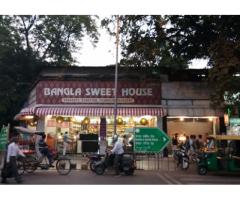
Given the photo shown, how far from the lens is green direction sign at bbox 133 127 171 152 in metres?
13.0

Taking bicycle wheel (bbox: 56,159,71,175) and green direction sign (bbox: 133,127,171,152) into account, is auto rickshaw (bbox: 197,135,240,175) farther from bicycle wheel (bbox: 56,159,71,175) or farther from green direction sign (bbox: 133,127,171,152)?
bicycle wheel (bbox: 56,159,71,175)

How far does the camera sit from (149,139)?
515 inches

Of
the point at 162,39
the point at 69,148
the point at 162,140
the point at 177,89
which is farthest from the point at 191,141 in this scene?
the point at 69,148

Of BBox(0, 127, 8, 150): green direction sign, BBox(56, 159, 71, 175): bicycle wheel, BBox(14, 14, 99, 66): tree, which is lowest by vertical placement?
→ BBox(56, 159, 71, 175): bicycle wheel

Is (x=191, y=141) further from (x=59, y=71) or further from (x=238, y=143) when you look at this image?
(x=59, y=71)

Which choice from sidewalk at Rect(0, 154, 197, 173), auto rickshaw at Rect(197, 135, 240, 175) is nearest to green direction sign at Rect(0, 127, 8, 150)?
sidewalk at Rect(0, 154, 197, 173)

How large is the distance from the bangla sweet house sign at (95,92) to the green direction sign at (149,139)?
639 centimetres

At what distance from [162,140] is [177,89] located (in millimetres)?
7477

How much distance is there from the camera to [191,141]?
50.9ft

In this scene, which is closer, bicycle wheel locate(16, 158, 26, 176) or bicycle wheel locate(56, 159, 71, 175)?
bicycle wheel locate(16, 158, 26, 176)

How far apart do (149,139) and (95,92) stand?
7529 millimetres

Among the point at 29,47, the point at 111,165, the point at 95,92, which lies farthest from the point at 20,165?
the point at 29,47

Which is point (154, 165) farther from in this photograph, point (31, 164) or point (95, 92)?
point (95, 92)

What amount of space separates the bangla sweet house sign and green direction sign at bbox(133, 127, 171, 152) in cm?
639
